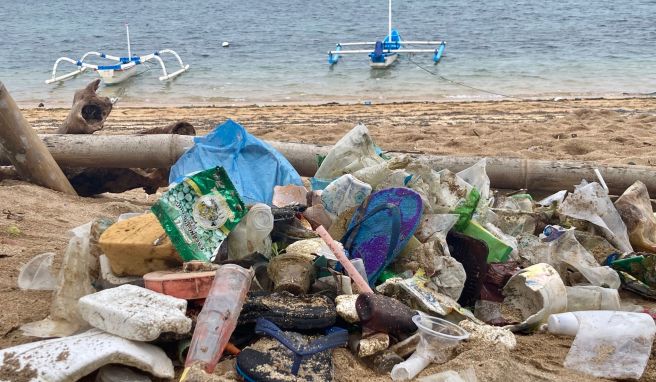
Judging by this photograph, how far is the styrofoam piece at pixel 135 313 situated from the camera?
2.10m

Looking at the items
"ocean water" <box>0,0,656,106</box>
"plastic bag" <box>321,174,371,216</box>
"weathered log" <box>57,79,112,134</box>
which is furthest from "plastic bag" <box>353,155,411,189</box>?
"ocean water" <box>0,0,656,106</box>

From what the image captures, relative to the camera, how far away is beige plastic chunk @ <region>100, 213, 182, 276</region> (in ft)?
8.46

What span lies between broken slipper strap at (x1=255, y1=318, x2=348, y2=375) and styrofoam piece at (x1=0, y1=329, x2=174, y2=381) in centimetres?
34

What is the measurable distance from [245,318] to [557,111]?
8152 mm

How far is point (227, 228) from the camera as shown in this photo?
2797mm

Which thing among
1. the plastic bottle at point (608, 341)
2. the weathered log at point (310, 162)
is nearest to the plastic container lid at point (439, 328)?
the plastic bottle at point (608, 341)

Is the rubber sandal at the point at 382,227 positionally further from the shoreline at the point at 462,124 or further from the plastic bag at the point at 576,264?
the shoreline at the point at 462,124

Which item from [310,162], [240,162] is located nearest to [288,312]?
[240,162]

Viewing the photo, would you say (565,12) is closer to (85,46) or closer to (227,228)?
(85,46)

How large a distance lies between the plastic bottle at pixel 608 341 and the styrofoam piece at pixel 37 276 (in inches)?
83.9

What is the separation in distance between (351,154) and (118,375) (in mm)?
2127

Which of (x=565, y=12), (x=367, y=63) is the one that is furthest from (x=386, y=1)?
(x=367, y=63)

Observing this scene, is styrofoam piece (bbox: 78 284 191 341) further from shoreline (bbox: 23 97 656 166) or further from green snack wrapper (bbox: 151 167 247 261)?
shoreline (bbox: 23 97 656 166)

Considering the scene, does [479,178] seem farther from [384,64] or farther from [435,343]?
[384,64]
